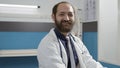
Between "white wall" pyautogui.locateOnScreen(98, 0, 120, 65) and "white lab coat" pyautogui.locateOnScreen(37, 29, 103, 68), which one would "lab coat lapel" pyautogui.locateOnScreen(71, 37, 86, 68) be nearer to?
"white lab coat" pyautogui.locateOnScreen(37, 29, 103, 68)

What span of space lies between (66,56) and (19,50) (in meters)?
1.28

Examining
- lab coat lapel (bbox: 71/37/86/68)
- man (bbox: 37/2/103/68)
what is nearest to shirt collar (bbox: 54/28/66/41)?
man (bbox: 37/2/103/68)

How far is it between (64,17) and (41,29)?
138cm

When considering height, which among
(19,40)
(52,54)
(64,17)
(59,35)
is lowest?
(19,40)

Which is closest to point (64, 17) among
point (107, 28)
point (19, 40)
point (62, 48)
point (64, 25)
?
point (64, 25)

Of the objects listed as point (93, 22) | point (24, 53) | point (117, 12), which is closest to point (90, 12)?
point (93, 22)

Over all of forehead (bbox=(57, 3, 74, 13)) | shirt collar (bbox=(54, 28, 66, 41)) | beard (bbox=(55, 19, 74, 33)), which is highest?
forehead (bbox=(57, 3, 74, 13))

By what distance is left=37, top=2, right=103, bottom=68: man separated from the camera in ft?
4.70

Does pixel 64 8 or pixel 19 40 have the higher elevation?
pixel 64 8

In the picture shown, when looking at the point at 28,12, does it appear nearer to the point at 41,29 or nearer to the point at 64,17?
the point at 41,29

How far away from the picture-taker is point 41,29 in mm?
2865

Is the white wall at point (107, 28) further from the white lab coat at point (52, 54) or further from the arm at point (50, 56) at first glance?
A: the arm at point (50, 56)

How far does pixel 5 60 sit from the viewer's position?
2723mm

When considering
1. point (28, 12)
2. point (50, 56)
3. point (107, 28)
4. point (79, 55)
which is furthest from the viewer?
point (28, 12)
